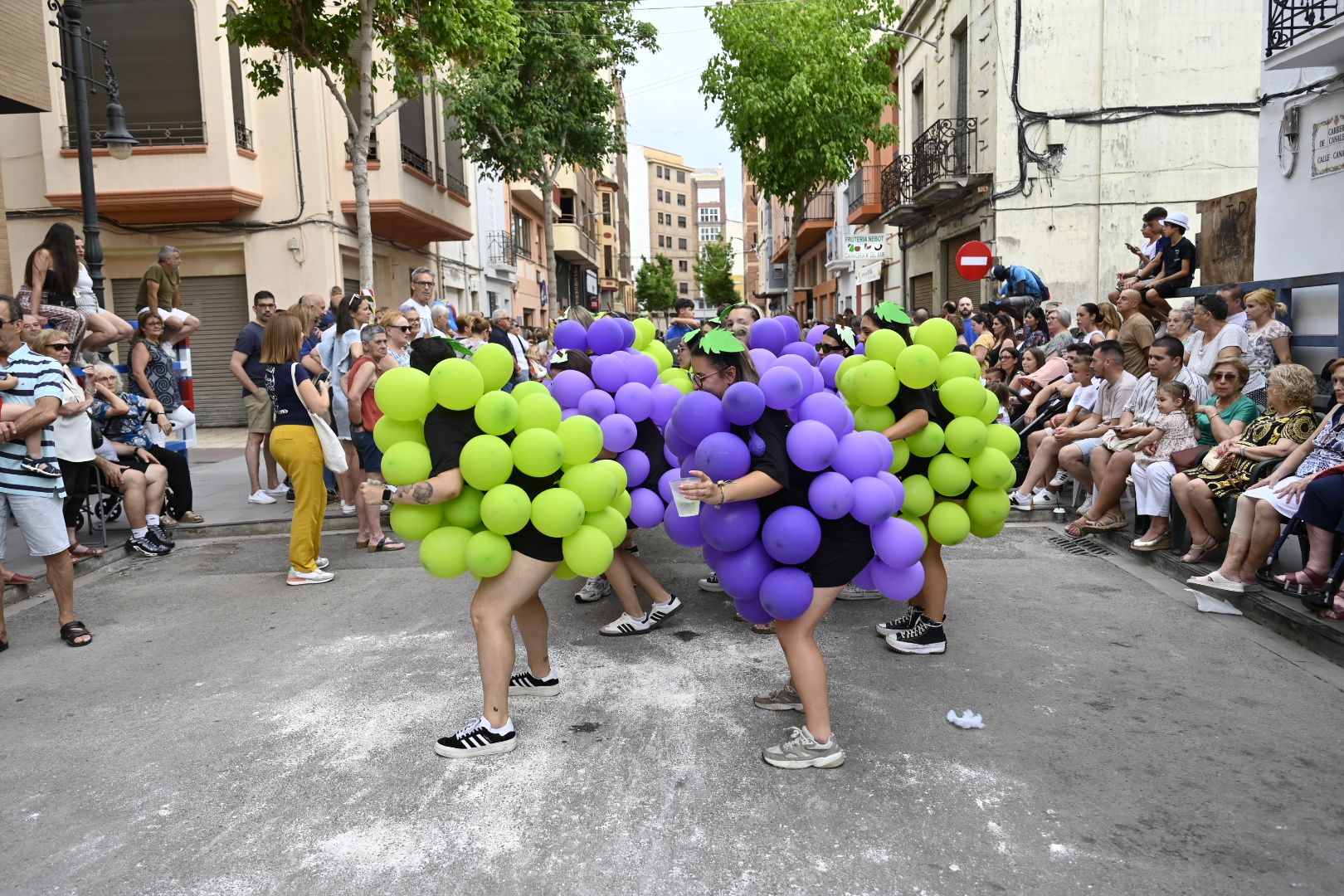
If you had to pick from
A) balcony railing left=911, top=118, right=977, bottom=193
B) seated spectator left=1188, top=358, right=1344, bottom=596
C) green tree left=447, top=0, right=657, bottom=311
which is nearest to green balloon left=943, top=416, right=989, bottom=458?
seated spectator left=1188, top=358, right=1344, bottom=596

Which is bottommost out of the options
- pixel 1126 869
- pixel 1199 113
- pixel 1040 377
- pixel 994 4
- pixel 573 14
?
pixel 1126 869

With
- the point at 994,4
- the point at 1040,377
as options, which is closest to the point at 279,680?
the point at 1040,377

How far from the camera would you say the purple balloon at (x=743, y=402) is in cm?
346

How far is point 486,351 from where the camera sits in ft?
13.1

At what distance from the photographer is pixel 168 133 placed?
52.8 ft

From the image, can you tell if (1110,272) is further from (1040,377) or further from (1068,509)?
(1068,509)

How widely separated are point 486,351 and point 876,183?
1019 inches

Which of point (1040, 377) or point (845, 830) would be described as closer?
point (845, 830)

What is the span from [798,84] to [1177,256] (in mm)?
13198

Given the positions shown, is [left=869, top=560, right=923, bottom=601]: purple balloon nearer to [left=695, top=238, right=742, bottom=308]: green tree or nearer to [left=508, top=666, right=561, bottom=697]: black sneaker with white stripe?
[left=508, top=666, right=561, bottom=697]: black sneaker with white stripe

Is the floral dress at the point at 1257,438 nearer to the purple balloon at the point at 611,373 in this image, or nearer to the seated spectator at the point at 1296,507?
the seated spectator at the point at 1296,507

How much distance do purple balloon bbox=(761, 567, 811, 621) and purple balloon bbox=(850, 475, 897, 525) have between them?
33cm

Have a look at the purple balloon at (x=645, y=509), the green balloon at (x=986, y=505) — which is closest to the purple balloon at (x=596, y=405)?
the purple balloon at (x=645, y=509)

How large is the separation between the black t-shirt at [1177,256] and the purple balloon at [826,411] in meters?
7.85
